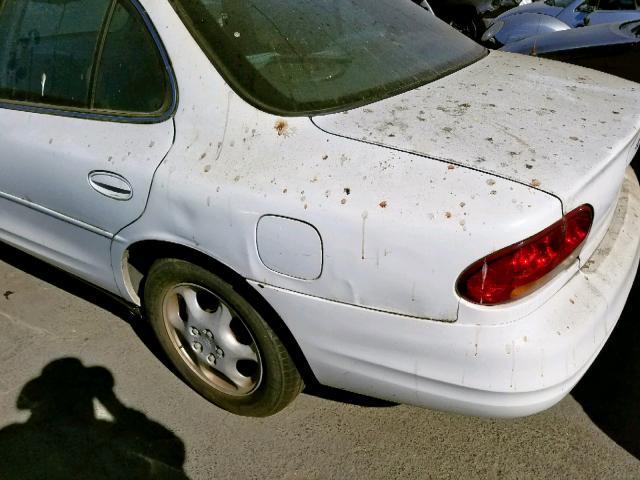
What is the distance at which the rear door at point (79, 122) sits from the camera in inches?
81.3

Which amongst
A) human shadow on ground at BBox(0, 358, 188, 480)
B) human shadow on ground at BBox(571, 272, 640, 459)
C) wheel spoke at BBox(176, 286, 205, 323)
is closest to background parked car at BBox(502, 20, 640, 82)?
human shadow on ground at BBox(571, 272, 640, 459)

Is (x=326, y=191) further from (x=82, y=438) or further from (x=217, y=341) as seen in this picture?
(x=82, y=438)

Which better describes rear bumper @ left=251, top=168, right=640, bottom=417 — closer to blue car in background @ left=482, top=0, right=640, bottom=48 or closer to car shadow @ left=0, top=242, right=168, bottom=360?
car shadow @ left=0, top=242, right=168, bottom=360

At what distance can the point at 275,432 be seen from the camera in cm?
232

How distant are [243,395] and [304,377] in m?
0.29

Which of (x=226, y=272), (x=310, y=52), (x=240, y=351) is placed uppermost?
(x=310, y=52)

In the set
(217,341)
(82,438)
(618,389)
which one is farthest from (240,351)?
(618,389)

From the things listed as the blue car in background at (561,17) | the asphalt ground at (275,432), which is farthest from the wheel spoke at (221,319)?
the blue car in background at (561,17)

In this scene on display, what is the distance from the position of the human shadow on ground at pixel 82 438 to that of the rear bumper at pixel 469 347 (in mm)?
775

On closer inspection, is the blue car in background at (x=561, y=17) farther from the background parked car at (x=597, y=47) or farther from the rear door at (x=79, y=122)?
the rear door at (x=79, y=122)

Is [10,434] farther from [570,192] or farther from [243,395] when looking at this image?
[570,192]

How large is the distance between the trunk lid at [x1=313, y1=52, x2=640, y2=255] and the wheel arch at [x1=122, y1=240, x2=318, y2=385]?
57cm

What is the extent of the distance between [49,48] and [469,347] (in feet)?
6.43

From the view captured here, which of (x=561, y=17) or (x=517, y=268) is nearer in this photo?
(x=517, y=268)
